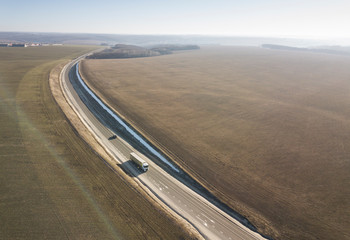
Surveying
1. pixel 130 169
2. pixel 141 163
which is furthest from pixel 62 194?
pixel 141 163

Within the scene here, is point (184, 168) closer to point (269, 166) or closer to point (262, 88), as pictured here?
point (269, 166)

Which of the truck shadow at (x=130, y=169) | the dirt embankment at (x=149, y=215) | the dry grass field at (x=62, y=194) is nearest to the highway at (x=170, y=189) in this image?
the truck shadow at (x=130, y=169)

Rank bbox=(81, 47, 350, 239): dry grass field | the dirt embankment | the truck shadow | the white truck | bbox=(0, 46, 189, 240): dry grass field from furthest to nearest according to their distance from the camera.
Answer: the white truck, the truck shadow, bbox=(81, 47, 350, 239): dry grass field, the dirt embankment, bbox=(0, 46, 189, 240): dry grass field

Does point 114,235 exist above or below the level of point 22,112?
below

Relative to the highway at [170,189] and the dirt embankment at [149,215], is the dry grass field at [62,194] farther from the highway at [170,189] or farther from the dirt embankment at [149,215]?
the highway at [170,189]

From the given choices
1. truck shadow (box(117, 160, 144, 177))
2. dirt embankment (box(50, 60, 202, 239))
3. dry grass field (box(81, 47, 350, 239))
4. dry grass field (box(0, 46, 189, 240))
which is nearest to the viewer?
dry grass field (box(0, 46, 189, 240))

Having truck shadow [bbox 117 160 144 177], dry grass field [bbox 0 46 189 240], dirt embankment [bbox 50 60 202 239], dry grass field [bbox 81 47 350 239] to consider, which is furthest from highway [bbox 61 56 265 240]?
dry grass field [bbox 0 46 189 240]

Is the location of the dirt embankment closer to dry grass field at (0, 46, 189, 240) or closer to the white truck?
dry grass field at (0, 46, 189, 240)

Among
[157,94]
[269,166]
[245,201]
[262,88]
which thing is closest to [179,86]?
[157,94]
